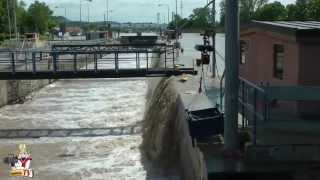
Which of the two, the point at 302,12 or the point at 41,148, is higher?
the point at 302,12

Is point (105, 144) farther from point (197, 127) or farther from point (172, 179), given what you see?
point (197, 127)

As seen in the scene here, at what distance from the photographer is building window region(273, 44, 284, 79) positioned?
54.1ft

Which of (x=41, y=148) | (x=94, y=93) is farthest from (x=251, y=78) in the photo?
(x=94, y=93)

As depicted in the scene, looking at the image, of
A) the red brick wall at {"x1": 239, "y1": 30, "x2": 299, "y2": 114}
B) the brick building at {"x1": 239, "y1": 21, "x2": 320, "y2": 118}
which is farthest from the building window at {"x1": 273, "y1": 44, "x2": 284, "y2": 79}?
the red brick wall at {"x1": 239, "y1": 30, "x2": 299, "y2": 114}

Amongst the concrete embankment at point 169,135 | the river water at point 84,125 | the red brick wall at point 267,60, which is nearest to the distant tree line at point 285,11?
the river water at point 84,125

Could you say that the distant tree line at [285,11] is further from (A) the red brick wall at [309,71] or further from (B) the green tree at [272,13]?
Answer: (A) the red brick wall at [309,71]

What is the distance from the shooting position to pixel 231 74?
1195 centimetres

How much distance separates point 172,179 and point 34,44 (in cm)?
5576

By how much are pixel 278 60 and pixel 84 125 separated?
1962 centimetres

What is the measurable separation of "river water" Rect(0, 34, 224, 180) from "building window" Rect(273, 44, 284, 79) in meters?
5.98

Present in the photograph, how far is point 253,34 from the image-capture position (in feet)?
62.9

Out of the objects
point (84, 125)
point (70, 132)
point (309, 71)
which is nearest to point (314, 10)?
point (84, 125)

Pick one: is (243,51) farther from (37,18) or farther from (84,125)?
(37,18)

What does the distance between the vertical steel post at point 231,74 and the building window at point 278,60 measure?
4.74 m
